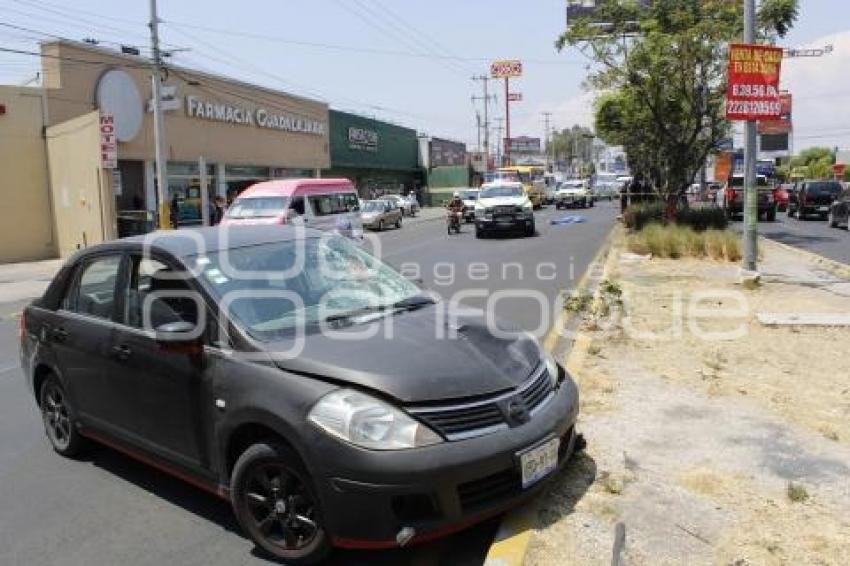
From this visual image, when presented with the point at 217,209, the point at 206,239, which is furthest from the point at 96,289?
the point at 217,209

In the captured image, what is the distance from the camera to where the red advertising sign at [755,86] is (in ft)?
43.7

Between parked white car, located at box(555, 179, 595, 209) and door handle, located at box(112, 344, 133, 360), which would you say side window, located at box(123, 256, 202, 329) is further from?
parked white car, located at box(555, 179, 595, 209)

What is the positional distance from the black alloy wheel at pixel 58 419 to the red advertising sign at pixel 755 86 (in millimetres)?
11062

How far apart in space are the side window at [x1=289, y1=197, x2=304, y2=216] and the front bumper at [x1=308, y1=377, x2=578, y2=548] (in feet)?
55.5

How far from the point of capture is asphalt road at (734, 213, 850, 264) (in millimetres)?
20672

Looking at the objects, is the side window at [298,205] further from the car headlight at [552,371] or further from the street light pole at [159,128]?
the car headlight at [552,371]

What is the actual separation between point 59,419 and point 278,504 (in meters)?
2.60

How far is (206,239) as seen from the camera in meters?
5.19

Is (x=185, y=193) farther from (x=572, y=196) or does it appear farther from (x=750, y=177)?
(x=572, y=196)

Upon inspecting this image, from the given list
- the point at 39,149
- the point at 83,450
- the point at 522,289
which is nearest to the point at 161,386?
the point at 83,450

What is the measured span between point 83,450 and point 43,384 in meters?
0.62

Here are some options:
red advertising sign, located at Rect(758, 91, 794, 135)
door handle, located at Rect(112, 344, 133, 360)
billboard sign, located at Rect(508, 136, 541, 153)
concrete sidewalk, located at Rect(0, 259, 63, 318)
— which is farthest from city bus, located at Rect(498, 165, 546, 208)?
billboard sign, located at Rect(508, 136, 541, 153)

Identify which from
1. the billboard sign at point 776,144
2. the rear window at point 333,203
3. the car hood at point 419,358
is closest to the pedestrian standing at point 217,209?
the rear window at point 333,203

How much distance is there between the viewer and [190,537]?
177 inches
